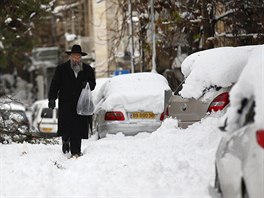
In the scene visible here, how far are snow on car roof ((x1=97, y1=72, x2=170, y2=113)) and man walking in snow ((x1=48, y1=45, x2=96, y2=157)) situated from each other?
10.4ft

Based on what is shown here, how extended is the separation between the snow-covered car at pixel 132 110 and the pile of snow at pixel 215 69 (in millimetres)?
2479

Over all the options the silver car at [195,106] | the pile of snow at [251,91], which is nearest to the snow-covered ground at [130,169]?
the silver car at [195,106]

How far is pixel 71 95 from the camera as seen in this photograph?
11.0m

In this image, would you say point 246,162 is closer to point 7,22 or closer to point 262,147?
point 262,147

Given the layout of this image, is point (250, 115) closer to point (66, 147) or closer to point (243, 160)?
point (243, 160)

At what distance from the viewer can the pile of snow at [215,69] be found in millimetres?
10570

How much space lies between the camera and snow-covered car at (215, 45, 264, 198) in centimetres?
597

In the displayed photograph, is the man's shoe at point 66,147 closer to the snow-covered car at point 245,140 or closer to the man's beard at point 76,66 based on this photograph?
the man's beard at point 76,66

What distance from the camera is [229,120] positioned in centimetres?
679

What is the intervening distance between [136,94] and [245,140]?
318 inches

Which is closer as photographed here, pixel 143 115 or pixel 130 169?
pixel 130 169

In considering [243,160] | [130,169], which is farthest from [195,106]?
[243,160]

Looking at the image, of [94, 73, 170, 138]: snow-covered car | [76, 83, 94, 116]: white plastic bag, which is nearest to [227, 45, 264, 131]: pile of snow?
[76, 83, 94, 116]: white plastic bag

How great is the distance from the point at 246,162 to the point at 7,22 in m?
13.7
